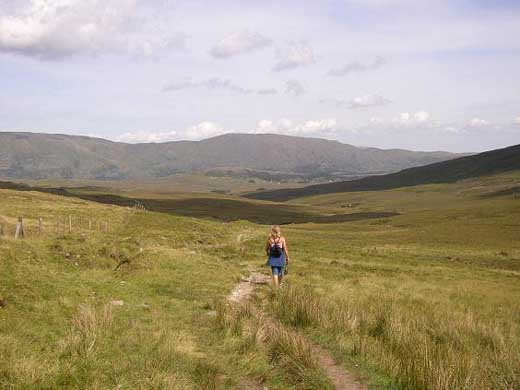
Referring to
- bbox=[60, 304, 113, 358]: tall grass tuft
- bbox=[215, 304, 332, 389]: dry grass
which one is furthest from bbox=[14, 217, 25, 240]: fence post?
bbox=[215, 304, 332, 389]: dry grass

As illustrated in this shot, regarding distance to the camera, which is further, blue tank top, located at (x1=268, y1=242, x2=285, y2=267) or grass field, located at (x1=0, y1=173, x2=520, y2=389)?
blue tank top, located at (x1=268, y1=242, x2=285, y2=267)

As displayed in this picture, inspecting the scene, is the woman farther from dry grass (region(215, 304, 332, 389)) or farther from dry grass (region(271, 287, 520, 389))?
dry grass (region(215, 304, 332, 389))

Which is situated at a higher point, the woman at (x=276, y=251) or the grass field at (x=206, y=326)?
the woman at (x=276, y=251)

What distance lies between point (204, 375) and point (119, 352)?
174 centimetres

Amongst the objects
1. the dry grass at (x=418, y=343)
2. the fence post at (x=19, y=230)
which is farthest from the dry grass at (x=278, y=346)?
the fence post at (x=19, y=230)

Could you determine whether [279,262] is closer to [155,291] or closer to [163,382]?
[155,291]

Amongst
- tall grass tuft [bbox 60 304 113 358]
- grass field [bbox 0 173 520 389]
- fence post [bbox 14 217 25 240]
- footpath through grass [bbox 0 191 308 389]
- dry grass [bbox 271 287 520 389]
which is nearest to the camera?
footpath through grass [bbox 0 191 308 389]

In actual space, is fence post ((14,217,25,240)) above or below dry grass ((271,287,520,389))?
above

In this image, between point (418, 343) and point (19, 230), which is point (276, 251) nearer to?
point (418, 343)

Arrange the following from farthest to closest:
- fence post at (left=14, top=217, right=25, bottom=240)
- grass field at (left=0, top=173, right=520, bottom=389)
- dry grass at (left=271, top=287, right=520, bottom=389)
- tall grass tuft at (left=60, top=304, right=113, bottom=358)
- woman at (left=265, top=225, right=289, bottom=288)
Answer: fence post at (left=14, top=217, right=25, bottom=240), woman at (left=265, top=225, right=289, bottom=288), dry grass at (left=271, top=287, right=520, bottom=389), tall grass tuft at (left=60, top=304, right=113, bottom=358), grass field at (left=0, top=173, right=520, bottom=389)

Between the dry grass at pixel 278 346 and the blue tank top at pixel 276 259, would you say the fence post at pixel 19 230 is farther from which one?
the dry grass at pixel 278 346

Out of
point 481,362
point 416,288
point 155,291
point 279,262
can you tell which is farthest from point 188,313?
point 416,288

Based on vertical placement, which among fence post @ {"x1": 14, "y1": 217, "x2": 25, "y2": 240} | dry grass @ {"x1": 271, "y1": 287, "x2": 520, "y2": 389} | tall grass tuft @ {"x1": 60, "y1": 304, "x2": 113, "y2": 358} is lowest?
dry grass @ {"x1": 271, "y1": 287, "x2": 520, "y2": 389}

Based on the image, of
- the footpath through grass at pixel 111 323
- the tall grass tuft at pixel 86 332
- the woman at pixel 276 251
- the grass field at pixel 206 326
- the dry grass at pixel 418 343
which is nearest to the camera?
the footpath through grass at pixel 111 323
